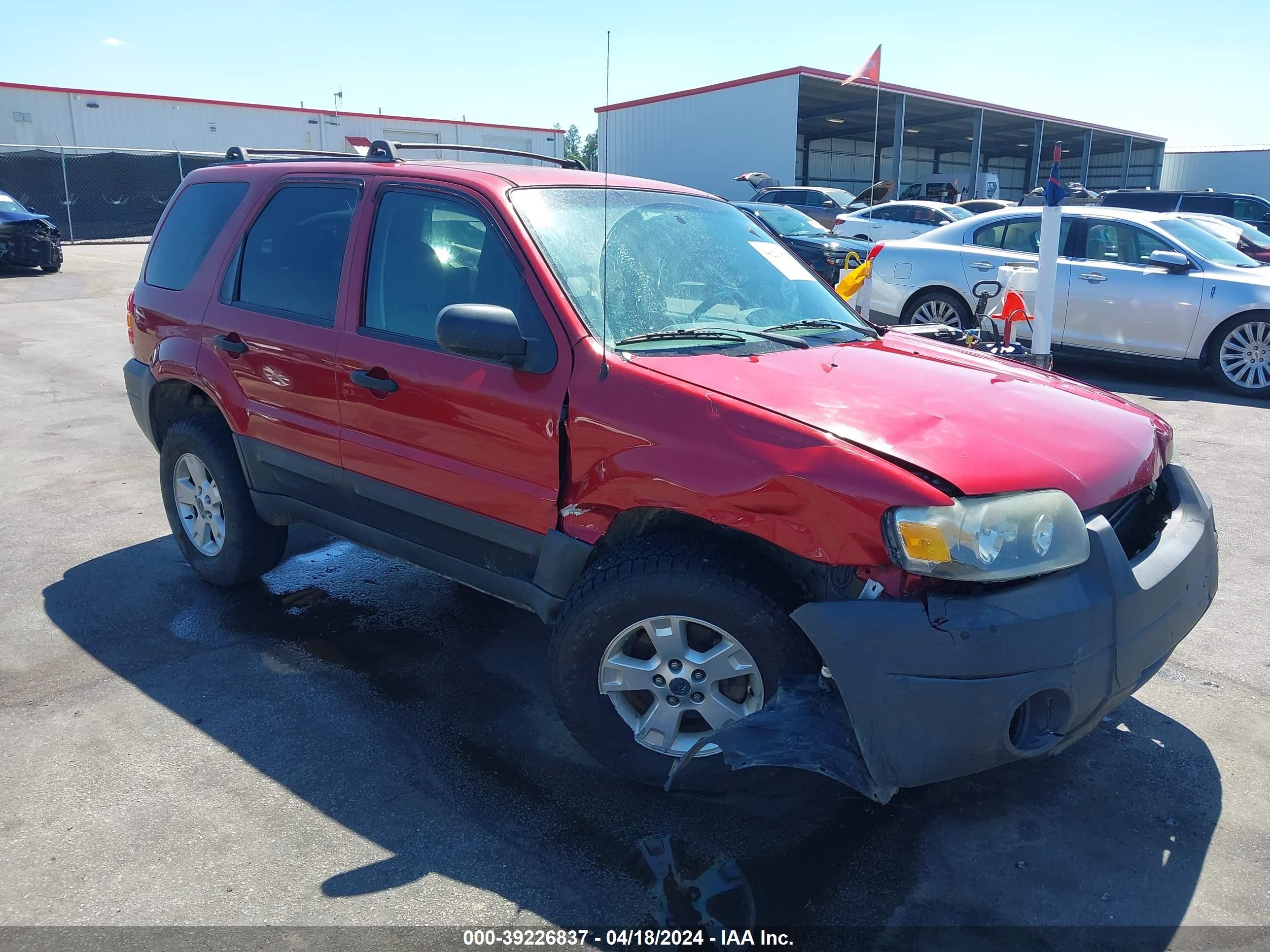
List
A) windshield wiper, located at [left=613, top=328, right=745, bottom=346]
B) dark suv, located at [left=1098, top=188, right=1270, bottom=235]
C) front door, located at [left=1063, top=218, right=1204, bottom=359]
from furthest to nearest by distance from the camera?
1. dark suv, located at [left=1098, top=188, right=1270, bottom=235]
2. front door, located at [left=1063, top=218, right=1204, bottom=359]
3. windshield wiper, located at [left=613, top=328, right=745, bottom=346]

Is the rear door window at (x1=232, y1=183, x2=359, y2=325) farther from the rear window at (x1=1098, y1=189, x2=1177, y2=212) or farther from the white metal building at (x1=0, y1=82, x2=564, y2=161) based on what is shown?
the white metal building at (x1=0, y1=82, x2=564, y2=161)

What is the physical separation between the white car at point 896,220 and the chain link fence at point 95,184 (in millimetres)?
17380

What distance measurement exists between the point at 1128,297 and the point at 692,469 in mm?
8196

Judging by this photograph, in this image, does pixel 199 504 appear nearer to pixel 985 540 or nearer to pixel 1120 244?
pixel 985 540

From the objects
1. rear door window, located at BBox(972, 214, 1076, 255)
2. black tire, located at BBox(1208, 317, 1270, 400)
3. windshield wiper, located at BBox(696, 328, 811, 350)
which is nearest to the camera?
windshield wiper, located at BBox(696, 328, 811, 350)

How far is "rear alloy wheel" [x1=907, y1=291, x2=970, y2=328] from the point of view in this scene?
1007 centimetres

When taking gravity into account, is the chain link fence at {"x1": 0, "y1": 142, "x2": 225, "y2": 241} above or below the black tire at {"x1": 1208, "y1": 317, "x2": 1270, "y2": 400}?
above

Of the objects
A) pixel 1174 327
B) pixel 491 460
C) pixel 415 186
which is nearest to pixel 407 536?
pixel 491 460

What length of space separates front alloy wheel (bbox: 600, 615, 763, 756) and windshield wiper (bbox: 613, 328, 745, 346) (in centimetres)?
90

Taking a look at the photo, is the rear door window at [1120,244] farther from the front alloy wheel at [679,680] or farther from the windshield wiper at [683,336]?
the front alloy wheel at [679,680]

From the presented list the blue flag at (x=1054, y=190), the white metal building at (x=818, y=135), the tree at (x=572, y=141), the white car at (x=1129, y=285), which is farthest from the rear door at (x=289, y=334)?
the tree at (x=572, y=141)

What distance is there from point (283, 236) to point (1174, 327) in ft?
27.5

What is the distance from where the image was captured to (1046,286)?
6.64 metres

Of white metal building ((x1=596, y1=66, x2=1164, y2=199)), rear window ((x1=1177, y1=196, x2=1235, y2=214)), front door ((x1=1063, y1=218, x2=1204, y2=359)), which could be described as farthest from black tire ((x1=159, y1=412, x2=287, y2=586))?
white metal building ((x1=596, y1=66, x2=1164, y2=199))
